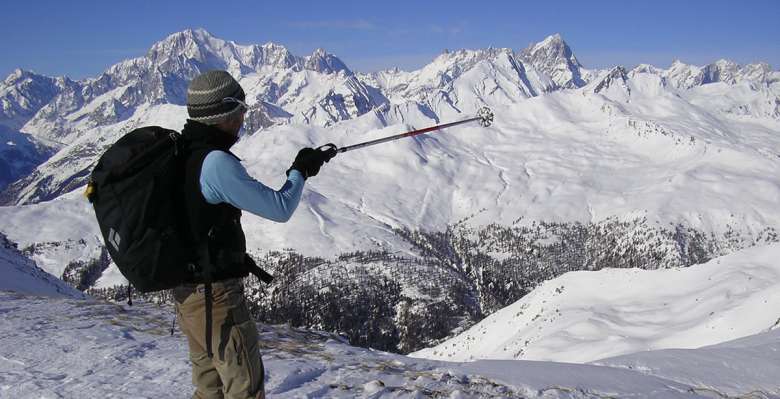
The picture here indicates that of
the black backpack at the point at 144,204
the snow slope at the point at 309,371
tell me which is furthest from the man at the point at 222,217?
the snow slope at the point at 309,371

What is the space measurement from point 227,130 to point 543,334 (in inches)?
2254

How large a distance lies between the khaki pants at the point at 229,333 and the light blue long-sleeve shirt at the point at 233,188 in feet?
3.08

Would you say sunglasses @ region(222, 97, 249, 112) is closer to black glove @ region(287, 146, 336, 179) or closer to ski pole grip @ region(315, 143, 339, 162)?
black glove @ region(287, 146, 336, 179)

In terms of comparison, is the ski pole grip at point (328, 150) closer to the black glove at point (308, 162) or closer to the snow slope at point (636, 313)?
the black glove at point (308, 162)

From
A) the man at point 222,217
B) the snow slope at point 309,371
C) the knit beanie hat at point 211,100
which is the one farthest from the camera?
the snow slope at point 309,371

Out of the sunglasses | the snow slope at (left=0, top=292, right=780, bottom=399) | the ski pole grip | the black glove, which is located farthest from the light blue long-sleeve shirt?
the snow slope at (left=0, top=292, right=780, bottom=399)

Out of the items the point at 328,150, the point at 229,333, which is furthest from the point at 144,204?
the point at 328,150

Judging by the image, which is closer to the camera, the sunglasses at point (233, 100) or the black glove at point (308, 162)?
the sunglasses at point (233, 100)

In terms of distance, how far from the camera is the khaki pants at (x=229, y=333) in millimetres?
5438

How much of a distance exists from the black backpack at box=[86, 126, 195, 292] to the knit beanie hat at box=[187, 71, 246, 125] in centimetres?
44

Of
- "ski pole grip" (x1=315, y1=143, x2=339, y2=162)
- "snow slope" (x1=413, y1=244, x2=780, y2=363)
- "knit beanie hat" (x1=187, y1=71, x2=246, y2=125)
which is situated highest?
"knit beanie hat" (x1=187, y1=71, x2=246, y2=125)

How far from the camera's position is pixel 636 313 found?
58.5m

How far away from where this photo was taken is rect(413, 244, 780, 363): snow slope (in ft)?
139

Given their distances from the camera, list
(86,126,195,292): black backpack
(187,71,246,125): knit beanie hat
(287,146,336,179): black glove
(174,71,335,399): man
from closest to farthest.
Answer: (86,126,195,292): black backpack < (174,71,335,399): man < (187,71,246,125): knit beanie hat < (287,146,336,179): black glove
